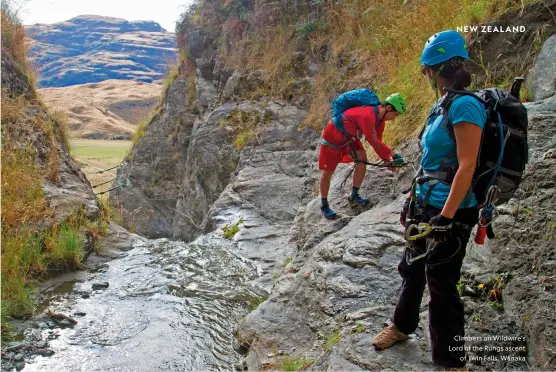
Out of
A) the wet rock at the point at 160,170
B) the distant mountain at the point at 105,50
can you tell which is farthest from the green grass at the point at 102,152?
the distant mountain at the point at 105,50

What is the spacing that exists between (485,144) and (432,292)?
0.92 meters

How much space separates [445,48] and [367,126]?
2652mm

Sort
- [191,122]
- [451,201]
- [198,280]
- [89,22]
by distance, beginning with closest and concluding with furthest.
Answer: [451,201] < [198,280] < [191,122] < [89,22]

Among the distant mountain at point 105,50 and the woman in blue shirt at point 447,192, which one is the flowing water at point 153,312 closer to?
the woman in blue shirt at point 447,192

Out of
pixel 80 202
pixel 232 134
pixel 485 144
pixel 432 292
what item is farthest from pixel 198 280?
pixel 232 134

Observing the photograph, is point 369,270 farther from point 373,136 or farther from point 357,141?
point 357,141

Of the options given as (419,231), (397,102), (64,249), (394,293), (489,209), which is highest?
(397,102)

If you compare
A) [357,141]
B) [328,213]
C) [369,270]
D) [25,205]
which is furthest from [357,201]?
[25,205]

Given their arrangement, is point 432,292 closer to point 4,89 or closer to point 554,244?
point 554,244

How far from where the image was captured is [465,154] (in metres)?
2.20

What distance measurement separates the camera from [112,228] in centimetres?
759

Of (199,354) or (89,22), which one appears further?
(89,22)

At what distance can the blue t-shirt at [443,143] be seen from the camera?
2221 millimetres

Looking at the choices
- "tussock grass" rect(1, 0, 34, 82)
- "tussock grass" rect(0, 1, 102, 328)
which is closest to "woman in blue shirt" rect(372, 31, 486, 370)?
"tussock grass" rect(0, 1, 102, 328)
